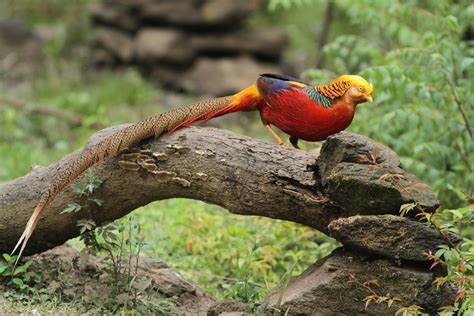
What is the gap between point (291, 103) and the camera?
12.7ft

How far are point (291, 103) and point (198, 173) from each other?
0.61 m

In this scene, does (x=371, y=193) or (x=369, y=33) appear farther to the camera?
(x=369, y=33)

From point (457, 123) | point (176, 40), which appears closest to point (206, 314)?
point (457, 123)

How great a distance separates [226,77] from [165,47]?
1095 millimetres

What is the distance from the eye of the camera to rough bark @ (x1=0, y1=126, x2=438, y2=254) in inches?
139

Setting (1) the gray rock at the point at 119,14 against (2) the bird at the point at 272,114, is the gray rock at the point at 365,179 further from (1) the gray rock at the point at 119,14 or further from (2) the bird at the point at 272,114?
(1) the gray rock at the point at 119,14

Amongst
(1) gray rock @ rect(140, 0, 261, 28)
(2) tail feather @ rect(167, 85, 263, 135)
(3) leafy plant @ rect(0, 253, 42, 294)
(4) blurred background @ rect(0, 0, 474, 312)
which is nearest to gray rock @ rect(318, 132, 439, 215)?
(2) tail feather @ rect(167, 85, 263, 135)

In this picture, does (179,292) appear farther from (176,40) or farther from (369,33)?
(369,33)

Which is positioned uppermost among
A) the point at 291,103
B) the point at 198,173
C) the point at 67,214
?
the point at 291,103

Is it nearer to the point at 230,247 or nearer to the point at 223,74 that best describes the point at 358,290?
the point at 230,247

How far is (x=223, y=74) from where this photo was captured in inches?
448

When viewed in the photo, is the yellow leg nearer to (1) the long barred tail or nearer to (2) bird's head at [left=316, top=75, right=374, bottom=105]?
(1) the long barred tail

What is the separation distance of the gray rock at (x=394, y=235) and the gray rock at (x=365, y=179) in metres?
0.08

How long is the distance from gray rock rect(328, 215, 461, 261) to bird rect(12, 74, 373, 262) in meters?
0.57
